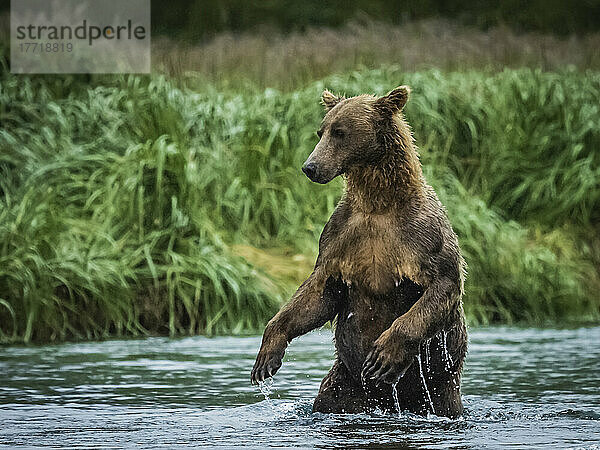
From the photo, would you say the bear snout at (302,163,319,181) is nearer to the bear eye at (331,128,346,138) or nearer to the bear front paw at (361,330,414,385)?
the bear eye at (331,128,346,138)

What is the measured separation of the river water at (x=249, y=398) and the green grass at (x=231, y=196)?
0.54 m

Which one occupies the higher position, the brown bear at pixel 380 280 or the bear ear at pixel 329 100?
the bear ear at pixel 329 100

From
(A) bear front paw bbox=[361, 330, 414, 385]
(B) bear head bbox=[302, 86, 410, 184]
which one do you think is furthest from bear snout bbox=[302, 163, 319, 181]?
(A) bear front paw bbox=[361, 330, 414, 385]

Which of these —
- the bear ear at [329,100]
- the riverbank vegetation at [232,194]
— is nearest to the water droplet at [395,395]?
the bear ear at [329,100]

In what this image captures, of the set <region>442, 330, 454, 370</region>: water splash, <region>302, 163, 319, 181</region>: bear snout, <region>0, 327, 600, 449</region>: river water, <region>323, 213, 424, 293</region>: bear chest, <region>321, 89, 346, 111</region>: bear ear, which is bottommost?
<region>0, 327, 600, 449</region>: river water

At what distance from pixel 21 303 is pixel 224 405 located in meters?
3.30

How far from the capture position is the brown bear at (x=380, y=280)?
529cm

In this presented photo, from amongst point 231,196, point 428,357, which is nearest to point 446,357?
point 428,357

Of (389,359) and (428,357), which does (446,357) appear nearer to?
(428,357)

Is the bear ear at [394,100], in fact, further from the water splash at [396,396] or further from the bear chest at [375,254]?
the water splash at [396,396]

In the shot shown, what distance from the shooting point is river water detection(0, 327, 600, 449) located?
5.28m

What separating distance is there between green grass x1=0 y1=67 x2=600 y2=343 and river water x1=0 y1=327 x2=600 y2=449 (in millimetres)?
542

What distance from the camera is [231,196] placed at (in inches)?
434

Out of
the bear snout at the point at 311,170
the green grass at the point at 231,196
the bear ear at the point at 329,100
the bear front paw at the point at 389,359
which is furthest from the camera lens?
the green grass at the point at 231,196
